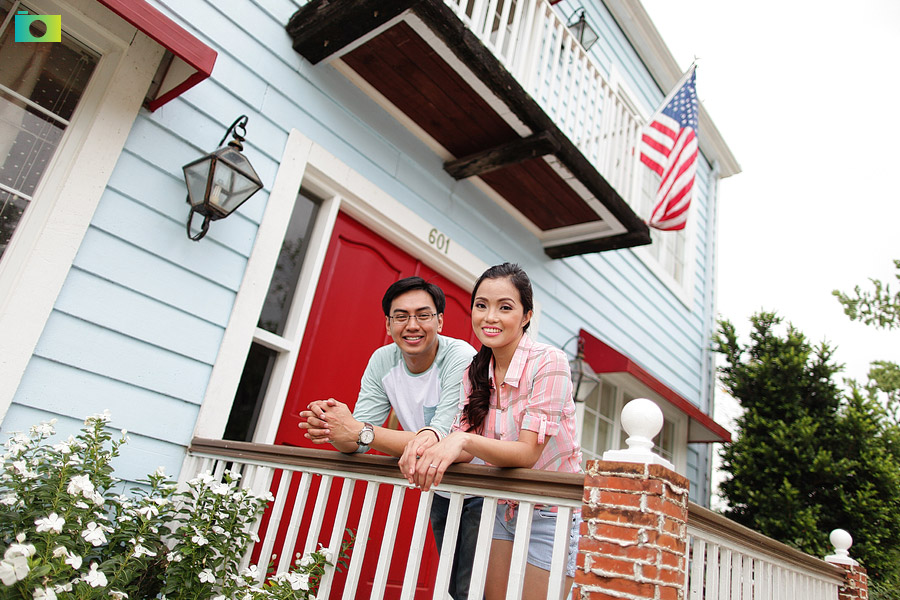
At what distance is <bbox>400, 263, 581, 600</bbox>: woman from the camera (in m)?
1.52

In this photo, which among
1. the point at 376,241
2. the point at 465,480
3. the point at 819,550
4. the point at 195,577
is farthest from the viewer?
the point at 819,550

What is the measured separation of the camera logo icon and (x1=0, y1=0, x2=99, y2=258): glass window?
0.03 m

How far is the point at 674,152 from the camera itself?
14.9 ft

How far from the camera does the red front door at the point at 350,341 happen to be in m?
3.14

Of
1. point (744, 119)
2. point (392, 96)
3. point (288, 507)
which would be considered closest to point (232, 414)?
point (288, 507)

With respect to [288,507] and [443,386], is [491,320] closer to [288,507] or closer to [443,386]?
[443,386]

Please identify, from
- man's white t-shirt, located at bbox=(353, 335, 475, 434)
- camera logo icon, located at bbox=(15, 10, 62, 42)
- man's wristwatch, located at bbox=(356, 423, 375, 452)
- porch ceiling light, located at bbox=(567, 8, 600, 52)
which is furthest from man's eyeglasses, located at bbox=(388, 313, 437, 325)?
porch ceiling light, located at bbox=(567, 8, 600, 52)

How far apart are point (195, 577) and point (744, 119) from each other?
39.9 feet

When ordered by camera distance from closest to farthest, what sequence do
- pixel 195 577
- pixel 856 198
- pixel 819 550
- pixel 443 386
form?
pixel 195 577
pixel 443 386
pixel 819 550
pixel 856 198

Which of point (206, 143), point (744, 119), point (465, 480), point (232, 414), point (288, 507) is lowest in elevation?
point (288, 507)

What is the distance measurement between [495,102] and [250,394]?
7.04 feet

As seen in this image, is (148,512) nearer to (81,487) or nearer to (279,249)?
(81,487)

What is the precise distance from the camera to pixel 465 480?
158 cm

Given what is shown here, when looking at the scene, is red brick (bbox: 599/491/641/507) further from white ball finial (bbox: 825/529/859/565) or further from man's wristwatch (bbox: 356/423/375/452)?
white ball finial (bbox: 825/529/859/565)
